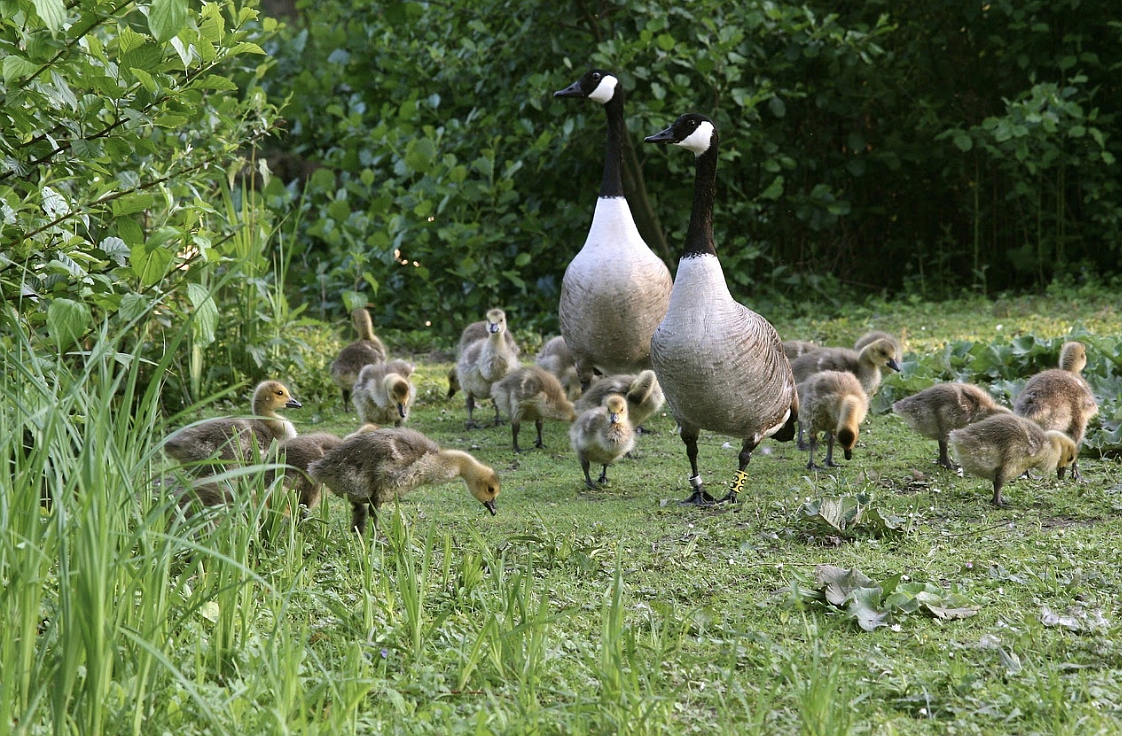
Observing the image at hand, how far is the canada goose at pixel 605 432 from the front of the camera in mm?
6344

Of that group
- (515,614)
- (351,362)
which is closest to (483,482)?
(515,614)

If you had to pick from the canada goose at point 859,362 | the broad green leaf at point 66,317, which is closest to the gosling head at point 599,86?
the canada goose at point 859,362

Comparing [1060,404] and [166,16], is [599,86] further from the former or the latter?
[166,16]

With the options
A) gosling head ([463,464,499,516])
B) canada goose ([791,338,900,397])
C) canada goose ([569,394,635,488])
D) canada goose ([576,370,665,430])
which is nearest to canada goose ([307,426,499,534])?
gosling head ([463,464,499,516])

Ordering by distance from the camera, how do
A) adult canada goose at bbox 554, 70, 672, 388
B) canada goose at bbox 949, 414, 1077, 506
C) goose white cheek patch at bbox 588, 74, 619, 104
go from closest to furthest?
canada goose at bbox 949, 414, 1077, 506, adult canada goose at bbox 554, 70, 672, 388, goose white cheek patch at bbox 588, 74, 619, 104

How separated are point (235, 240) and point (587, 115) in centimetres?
483

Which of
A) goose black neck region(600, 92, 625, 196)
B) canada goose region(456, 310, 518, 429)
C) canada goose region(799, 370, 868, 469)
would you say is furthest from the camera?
goose black neck region(600, 92, 625, 196)

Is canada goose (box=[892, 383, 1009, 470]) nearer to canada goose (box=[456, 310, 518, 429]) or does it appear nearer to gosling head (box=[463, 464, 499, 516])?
gosling head (box=[463, 464, 499, 516])

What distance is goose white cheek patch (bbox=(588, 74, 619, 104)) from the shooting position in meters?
8.62

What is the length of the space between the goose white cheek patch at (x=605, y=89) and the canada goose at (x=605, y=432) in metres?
3.12

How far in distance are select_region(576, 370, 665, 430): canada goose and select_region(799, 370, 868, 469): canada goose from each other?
891 mm

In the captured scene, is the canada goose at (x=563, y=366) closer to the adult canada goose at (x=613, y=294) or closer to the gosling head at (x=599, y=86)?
the adult canada goose at (x=613, y=294)

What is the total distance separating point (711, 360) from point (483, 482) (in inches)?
52.7

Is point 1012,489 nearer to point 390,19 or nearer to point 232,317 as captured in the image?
point 232,317
